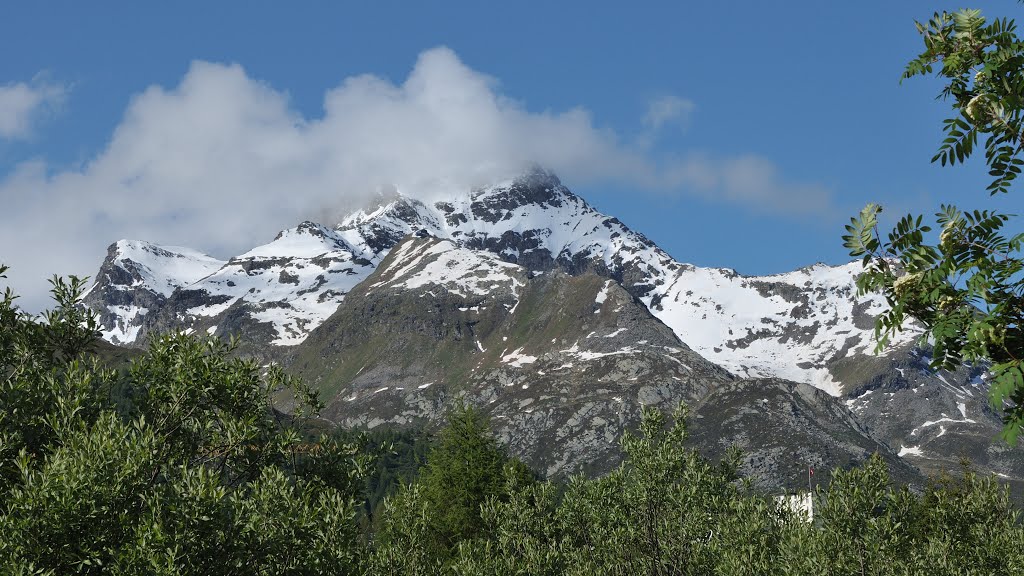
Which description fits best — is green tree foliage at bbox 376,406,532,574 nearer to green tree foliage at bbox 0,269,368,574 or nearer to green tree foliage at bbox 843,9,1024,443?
green tree foliage at bbox 0,269,368,574

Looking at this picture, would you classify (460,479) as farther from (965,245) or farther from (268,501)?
(965,245)

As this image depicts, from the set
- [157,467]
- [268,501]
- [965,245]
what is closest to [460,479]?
[268,501]

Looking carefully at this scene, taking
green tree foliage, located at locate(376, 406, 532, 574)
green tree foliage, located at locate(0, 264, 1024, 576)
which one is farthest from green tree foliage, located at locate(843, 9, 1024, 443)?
green tree foliage, located at locate(376, 406, 532, 574)

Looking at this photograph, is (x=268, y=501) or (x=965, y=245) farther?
(x=268, y=501)

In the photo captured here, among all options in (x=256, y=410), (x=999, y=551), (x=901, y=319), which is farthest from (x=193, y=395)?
(x=999, y=551)

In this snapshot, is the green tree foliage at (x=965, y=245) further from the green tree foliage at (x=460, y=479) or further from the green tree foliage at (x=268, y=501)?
the green tree foliage at (x=460, y=479)

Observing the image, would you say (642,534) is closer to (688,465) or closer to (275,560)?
(688,465)

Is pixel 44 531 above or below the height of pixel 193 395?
below

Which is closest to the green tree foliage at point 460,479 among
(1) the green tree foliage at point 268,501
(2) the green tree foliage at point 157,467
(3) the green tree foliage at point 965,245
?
(1) the green tree foliage at point 268,501

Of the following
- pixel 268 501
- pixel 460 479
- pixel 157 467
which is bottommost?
pixel 268 501

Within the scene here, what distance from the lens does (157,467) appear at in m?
20.3

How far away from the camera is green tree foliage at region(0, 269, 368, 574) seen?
698 inches

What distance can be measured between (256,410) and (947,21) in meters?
20.6

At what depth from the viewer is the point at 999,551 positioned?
46.6m
